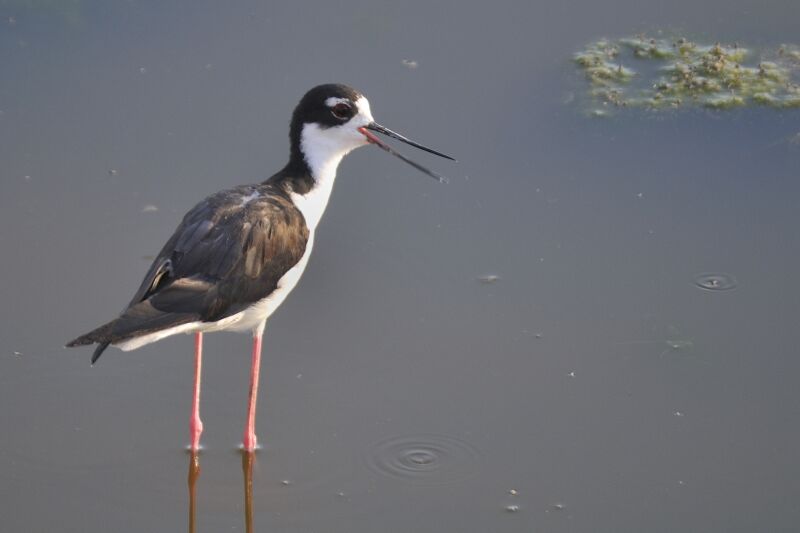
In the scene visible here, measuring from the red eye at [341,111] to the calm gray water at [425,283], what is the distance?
76cm

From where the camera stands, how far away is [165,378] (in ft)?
16.9

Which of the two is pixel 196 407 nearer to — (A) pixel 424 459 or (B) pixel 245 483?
(B) pixel 245 483

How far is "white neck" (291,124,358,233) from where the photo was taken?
16.9ft

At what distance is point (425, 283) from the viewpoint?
5539 mm

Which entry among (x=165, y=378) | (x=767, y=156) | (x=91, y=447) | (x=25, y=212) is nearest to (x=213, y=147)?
(x=25, y=212)

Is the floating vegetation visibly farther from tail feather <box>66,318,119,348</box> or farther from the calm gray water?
tail feather <box>66,318,119,348</box>

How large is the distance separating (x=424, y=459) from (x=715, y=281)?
151 centimetres

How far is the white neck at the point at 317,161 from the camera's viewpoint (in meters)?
5.16

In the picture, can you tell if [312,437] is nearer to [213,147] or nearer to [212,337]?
[212,337]

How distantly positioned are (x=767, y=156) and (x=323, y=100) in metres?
2.16

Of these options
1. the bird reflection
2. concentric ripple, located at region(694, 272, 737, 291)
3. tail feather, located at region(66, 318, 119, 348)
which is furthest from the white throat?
concentric ripple, located at region(694, 272, 737, 291)

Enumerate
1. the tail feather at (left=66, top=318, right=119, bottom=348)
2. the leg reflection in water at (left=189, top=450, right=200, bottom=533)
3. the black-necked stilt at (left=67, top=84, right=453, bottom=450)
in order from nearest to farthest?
the tail feather at (left=66, top=318, right=119, bottom=348) < the black-necked stilt at (left=67, top=84, right=453, bottom=450) < the leg reflection in water at (left=189, top=450, right=200, bottom=533)

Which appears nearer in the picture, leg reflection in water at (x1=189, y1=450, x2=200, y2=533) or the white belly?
leg reflection in water at (x1=189, y1=450, x2=200, y2=533)

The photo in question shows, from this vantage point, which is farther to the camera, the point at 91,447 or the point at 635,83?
the point at 635,83
